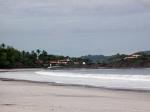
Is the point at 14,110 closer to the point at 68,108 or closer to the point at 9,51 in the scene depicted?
the point at 68,108

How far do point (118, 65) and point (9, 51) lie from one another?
34860mm

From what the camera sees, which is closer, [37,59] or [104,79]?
[104,79]

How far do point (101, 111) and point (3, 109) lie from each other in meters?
2.63

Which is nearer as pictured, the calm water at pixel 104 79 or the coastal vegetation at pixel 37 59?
the calm water at pixel 104 79

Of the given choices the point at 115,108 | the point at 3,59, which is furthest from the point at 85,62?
the point at 115,108

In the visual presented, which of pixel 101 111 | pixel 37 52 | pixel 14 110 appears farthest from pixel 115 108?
pixel 37 52

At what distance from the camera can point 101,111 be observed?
12.9 metres

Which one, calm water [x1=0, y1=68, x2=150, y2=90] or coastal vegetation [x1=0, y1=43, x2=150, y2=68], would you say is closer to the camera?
calm water [x1=0, y1=68, x2=150, y2=90]

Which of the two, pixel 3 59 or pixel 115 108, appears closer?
pixel 115 108

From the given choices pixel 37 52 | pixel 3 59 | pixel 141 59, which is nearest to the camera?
pixel 3 59

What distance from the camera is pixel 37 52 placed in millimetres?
186875

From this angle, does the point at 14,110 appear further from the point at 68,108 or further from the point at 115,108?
the point at 115,108

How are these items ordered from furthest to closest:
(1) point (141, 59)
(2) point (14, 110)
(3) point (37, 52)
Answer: (3) point (37, 52) < (1) point (141, 59) < (2) point (14, 110)

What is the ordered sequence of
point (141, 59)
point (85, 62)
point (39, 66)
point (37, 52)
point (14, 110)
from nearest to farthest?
point (14, 110) → point (141, 59) → point (39, 66) → point (37, 52) → point (85, 62)
